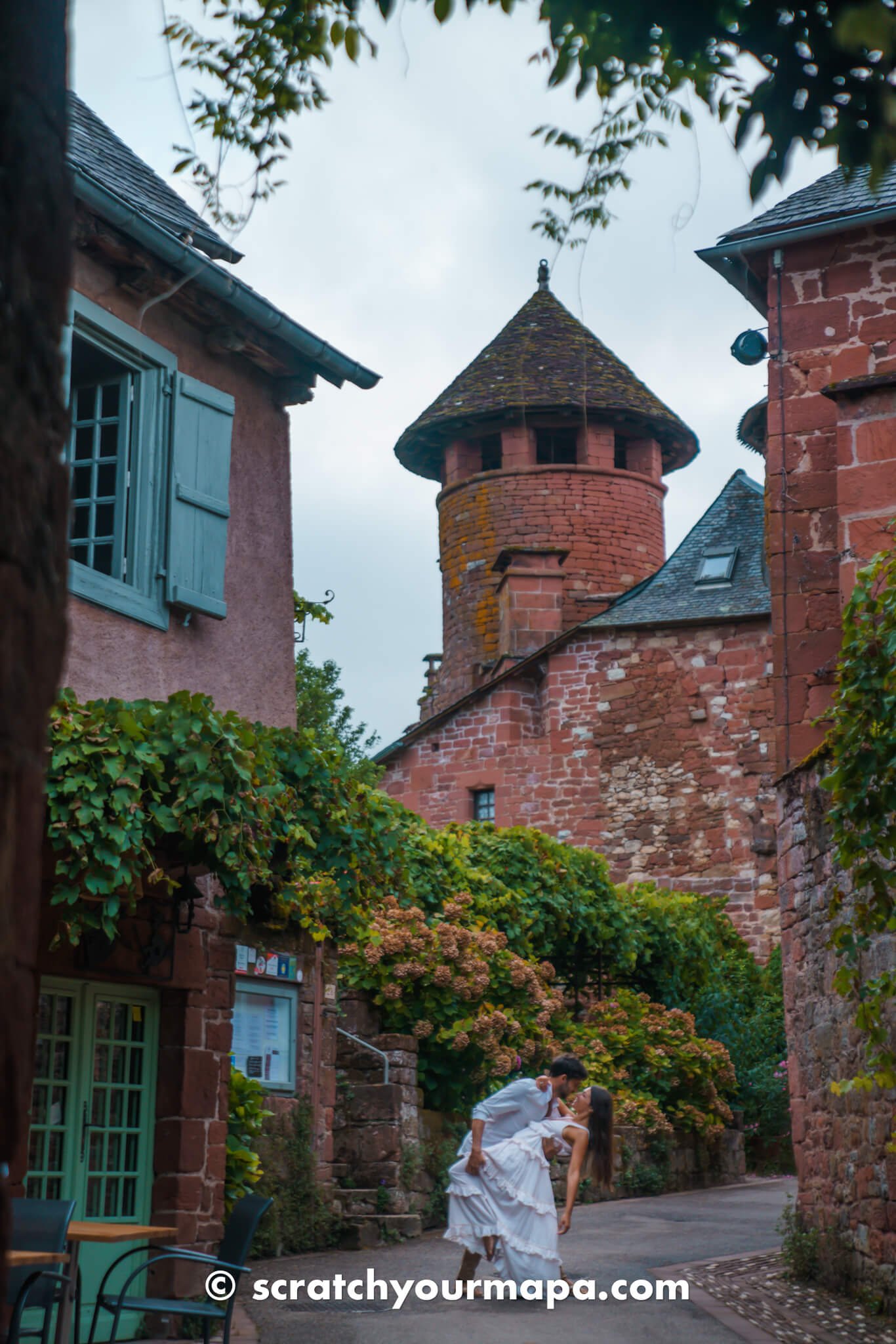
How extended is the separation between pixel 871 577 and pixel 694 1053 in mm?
9573

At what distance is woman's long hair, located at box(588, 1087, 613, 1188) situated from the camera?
9234mm

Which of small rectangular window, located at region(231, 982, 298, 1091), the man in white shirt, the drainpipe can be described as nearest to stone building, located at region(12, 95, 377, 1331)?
the man in white shirt

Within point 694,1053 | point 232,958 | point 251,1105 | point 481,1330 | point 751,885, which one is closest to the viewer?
point 481,1330

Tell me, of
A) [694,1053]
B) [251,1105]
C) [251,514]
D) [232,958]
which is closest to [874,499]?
[251,514]

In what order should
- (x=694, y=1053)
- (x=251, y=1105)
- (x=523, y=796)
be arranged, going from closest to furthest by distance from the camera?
(x=251, y=1105)
(x=694, y=1053)
(x=523, y=796)

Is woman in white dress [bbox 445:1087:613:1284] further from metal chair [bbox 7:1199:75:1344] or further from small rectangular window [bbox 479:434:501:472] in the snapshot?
small rectangular window [bbox 479:434:501:472]

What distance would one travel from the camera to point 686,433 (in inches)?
1068

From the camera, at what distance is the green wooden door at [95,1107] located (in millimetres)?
7609

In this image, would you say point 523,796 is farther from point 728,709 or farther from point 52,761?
point 52,761

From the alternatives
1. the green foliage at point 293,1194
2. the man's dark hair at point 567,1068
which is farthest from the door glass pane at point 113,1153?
the man's dark hair at point 567,1068

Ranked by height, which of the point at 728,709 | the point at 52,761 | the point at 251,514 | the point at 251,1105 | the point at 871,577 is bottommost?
the point at 251,1105

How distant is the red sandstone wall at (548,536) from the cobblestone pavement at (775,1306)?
1654 cm

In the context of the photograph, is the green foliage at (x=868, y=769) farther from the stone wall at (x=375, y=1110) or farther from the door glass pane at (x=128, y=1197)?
the stone wall at (x=375, y=1110)

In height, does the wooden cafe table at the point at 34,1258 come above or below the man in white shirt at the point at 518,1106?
below
